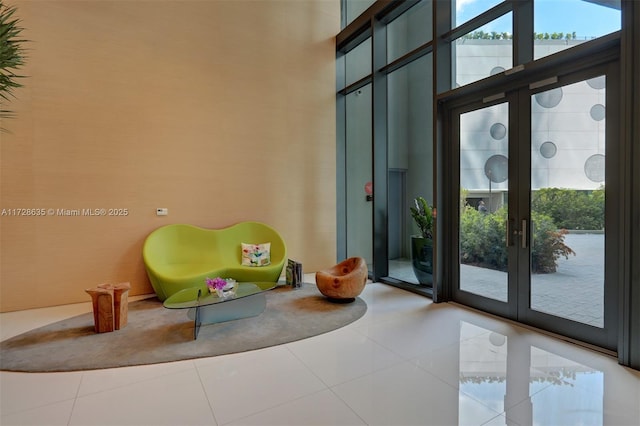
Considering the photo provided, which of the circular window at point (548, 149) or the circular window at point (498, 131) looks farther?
the circular window at point (498, 131)

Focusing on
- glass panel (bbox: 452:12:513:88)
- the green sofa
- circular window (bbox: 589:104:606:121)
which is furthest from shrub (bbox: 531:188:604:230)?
the green sofa

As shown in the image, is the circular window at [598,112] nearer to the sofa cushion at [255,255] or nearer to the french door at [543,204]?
the french door at [543,204]

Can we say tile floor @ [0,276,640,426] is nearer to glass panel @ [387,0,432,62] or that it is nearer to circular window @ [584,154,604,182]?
circular window @ [584,154,604,182]

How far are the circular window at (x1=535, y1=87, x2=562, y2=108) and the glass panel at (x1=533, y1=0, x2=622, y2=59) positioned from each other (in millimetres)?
396

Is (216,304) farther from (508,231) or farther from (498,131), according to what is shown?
(498,131)

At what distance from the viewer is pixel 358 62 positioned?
6.52 metres

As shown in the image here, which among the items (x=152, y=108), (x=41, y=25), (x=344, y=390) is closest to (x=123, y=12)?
(x=41, y=25)

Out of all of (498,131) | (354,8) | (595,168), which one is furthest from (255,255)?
(354,8)

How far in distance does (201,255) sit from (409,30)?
5016 mm

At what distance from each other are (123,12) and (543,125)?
5805 mm

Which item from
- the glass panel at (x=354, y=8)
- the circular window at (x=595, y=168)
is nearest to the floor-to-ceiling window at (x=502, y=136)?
the circular window at (x=595, y=168)

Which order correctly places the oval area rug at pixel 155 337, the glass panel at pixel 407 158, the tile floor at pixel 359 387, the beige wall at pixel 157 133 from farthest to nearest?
the glass panel at pixel 407 158 < the beige wall at pixel 157 133 < the oval area rug at pixel 155 337 < the tile floor at pixel 359 387

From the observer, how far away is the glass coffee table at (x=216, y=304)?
346 cm

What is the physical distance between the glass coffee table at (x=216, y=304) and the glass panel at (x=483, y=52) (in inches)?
149
